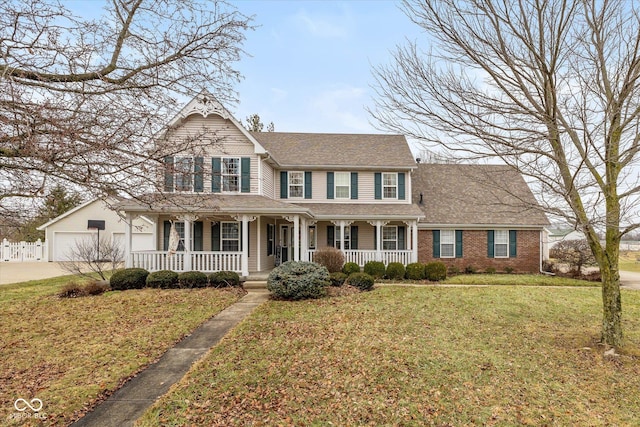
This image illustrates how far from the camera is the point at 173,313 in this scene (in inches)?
395

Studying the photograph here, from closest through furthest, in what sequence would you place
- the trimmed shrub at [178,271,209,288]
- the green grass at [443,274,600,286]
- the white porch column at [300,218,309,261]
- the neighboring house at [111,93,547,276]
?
1. the trimmed shrub at [178,271,209,288]
2. the green grass at [443,274,600,286]
3. the white porch column at [300,218,309,261]
4. the neighboring house at [111,93,547,276]

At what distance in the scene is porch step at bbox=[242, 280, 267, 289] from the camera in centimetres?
1387

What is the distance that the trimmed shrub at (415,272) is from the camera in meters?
15.8

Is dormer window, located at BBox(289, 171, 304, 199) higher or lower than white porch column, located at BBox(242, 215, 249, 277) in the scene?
higher

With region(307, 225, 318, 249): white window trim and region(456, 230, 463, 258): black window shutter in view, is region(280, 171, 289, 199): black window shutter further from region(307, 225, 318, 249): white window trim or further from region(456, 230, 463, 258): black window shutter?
region(456, 230, 463, 258): black window shutter

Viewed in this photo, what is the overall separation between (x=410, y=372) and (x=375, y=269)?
31.8 ft

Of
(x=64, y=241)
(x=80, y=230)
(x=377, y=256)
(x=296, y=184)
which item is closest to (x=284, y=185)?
(x=296, y=184)

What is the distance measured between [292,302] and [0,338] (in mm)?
6851

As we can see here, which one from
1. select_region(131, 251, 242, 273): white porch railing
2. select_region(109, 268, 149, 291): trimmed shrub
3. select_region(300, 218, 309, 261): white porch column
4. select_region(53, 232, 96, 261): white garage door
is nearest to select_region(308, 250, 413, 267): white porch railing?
select_region(300, 218, 309, 261): white porch column

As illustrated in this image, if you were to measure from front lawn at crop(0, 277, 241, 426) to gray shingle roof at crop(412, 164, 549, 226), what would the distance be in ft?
39.1

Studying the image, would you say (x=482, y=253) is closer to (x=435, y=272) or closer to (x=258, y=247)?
(x=435, y=272)

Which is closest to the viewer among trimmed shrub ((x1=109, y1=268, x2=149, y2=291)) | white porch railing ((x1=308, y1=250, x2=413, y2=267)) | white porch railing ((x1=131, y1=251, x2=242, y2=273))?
trimmed shrub ((x1=109, y1=268, x2=149, y2=291))

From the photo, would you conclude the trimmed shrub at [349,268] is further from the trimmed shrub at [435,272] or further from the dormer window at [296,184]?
the dormer window at [296,184]

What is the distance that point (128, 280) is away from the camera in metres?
13.2
